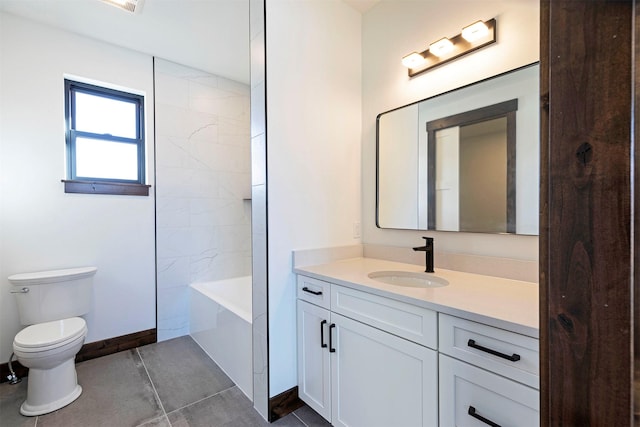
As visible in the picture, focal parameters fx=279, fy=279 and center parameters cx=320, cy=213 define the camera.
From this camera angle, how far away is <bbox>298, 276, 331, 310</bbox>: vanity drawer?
150cm

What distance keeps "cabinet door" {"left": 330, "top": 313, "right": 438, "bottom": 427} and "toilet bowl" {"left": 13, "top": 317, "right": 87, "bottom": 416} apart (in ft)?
5.45

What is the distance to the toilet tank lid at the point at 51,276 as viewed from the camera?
6.19 ft

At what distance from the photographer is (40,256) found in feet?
6.75

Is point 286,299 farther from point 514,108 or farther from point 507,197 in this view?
point 514,108

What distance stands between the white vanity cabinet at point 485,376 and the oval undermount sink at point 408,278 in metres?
0.53

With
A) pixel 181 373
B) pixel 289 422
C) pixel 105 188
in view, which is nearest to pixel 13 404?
pixel 181 373


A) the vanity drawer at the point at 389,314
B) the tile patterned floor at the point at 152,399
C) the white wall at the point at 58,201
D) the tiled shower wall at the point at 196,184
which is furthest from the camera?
the tiled shower wall at the point at 196,184

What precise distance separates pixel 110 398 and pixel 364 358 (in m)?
1.70

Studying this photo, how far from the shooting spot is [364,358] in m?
1.31

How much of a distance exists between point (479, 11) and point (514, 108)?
569 millimetres

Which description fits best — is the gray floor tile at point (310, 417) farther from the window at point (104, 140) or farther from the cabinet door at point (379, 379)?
the window at point (104, 140)

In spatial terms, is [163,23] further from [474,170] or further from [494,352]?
[494,352]

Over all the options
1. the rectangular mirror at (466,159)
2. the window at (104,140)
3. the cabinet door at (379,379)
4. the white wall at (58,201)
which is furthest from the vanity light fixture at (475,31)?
the window at (104,140)

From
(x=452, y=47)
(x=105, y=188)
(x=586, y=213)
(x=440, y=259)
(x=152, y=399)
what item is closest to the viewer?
(x=586, y=213)
